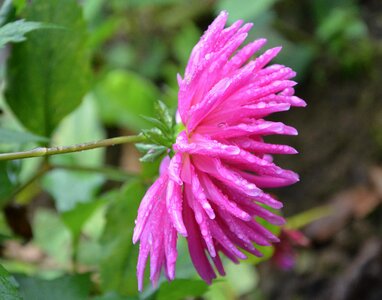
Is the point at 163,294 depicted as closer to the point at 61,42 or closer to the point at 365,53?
the point at 61,42

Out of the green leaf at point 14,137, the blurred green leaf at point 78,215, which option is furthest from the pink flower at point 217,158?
the blurred green leaf at point 78,215

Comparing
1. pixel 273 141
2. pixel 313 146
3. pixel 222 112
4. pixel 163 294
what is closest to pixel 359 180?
pixel 313 146

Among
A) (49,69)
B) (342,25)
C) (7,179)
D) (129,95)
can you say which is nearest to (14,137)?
(7,179)

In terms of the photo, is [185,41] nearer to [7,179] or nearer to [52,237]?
[52,237]

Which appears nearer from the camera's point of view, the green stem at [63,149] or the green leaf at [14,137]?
the green stem at [63,149]

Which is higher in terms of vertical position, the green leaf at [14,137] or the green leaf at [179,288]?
the green leaf at [14,137]

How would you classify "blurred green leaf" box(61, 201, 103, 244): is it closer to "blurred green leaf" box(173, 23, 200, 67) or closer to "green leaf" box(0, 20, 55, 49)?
"green leaf" box(0, 20, 55, 49)

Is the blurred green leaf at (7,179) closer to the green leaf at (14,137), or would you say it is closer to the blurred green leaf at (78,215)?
the green leaf at (14,137)

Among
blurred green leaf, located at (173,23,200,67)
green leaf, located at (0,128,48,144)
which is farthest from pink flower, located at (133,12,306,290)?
blurred green leaf, located at (173,23,200,67)
